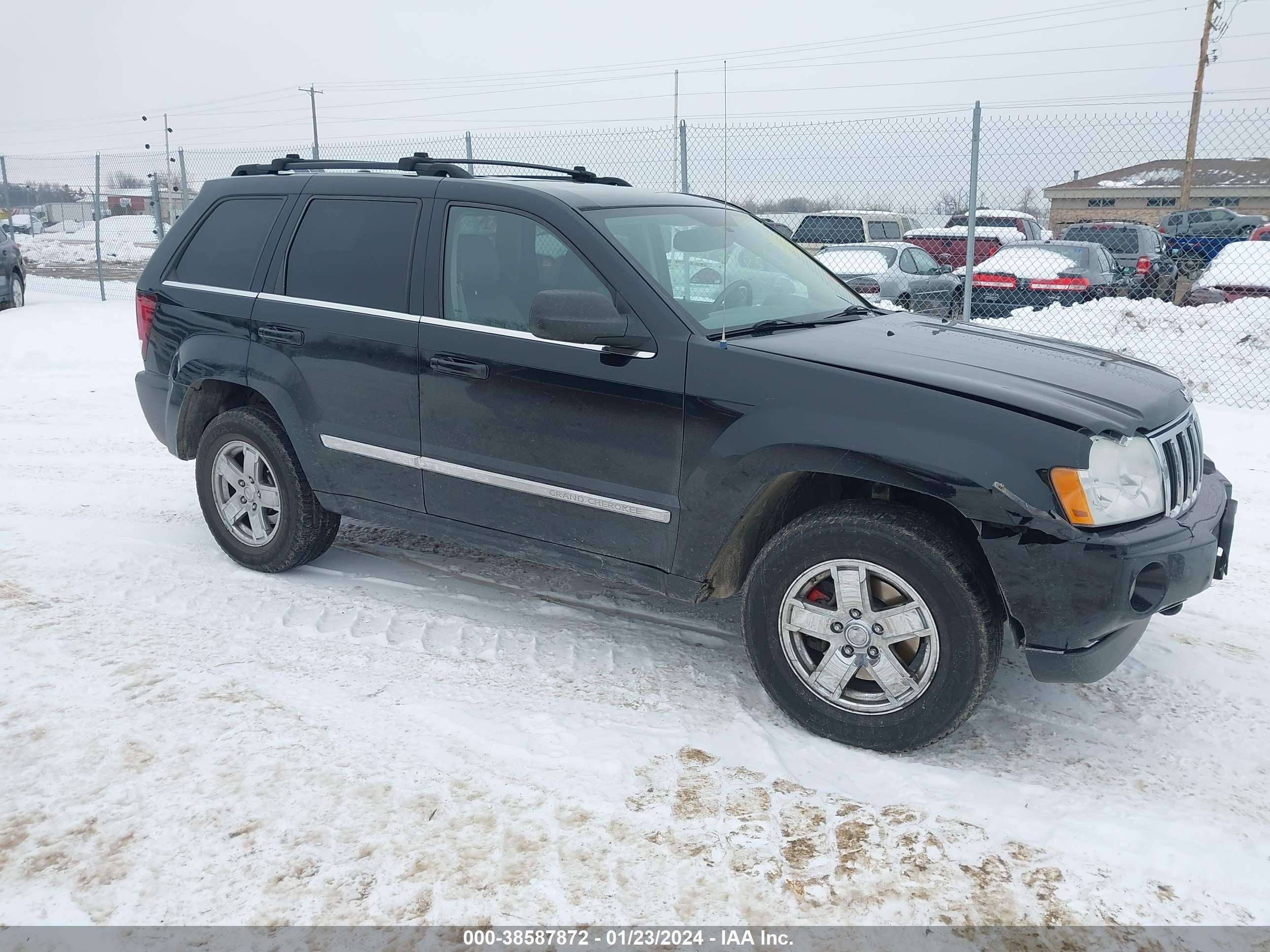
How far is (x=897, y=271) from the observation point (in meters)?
13.6

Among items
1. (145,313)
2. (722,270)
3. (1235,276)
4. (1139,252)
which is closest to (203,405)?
(145,313)

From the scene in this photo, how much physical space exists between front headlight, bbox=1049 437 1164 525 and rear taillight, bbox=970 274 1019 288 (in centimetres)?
980

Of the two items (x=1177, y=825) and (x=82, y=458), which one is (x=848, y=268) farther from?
(x=1177, y=825)

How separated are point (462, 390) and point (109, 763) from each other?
1.78m

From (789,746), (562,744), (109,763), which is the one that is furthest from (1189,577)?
(109,763)

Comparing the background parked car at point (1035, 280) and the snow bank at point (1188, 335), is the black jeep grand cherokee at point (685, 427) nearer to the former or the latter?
the snow bank at point (1188, 335)

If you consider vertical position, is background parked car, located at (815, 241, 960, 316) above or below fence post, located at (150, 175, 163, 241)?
below

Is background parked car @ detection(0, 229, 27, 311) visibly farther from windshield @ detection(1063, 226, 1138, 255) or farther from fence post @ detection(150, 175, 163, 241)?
windshield @ detection(1063, 226, 1138, 255)

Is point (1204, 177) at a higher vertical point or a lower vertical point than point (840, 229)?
higher

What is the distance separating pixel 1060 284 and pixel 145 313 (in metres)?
10.8

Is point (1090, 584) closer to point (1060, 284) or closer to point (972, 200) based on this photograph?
point (972, 200)

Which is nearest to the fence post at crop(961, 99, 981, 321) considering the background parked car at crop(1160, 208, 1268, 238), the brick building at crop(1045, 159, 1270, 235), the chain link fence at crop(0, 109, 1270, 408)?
the chain link fence at crop(0, 109, 1270, 408)

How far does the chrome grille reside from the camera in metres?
3.18

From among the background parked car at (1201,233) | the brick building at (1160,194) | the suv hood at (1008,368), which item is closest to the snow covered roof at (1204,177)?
the brick building at (1160,194)
